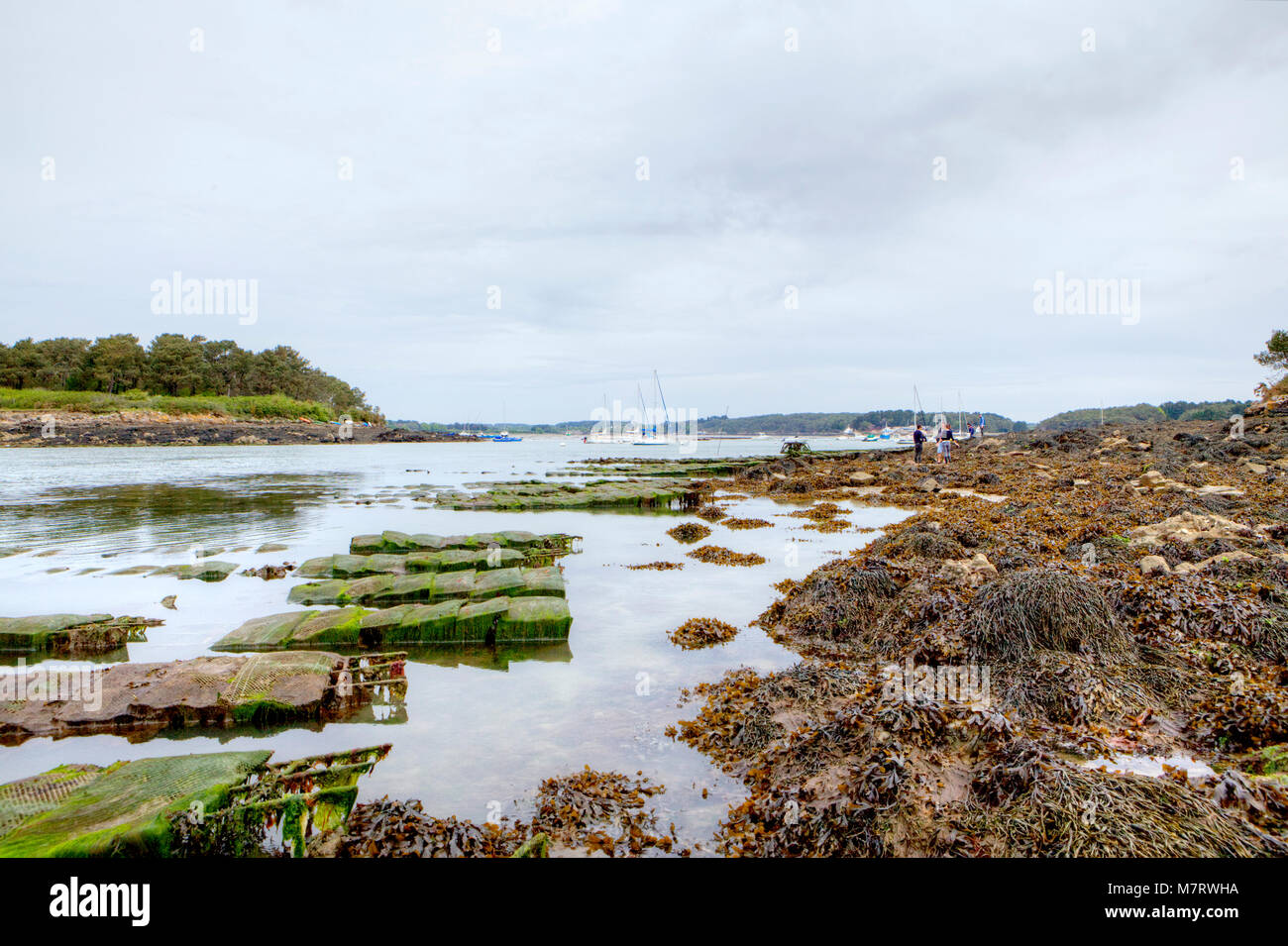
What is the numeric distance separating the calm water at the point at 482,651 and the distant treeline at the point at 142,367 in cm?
8922

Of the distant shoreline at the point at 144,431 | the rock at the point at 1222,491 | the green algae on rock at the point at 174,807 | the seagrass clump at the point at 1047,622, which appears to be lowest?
the green algae on rock at the point at 174,807

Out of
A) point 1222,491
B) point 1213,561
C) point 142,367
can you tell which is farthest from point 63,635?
point 142,367

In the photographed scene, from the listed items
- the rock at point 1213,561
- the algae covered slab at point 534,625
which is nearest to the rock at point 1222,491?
the rock at point 1213,561

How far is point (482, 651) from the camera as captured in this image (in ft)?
22.0

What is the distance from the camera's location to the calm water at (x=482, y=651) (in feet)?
Result: 13.6

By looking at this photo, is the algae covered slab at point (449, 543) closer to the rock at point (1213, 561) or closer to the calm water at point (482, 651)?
the calm water at point (482, 651)

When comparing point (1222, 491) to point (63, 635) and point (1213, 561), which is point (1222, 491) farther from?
point (63, 635)

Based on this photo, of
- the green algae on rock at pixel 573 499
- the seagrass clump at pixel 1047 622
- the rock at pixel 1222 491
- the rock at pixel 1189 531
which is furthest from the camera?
the green algae on rock at pixel 573 499

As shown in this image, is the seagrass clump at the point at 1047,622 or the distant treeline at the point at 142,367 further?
the distant treeline at the point at 142,367

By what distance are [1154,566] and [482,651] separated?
7923 mm

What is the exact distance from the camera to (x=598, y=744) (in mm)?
4445

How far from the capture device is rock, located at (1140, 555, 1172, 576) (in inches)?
283

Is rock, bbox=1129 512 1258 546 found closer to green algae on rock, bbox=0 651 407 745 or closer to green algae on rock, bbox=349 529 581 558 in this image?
green algae on rock, bbox=349 529 581 558

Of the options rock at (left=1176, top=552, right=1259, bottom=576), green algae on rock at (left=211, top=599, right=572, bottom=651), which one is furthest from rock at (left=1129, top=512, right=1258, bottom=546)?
green algae on rock at (left=211, top=599, right=572, bottom=651)
